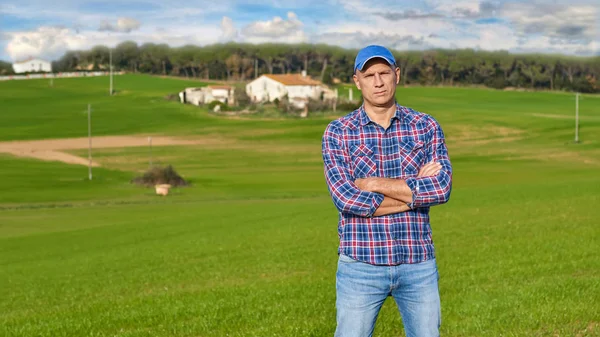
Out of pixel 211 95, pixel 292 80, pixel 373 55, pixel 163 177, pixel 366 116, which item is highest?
pixel 373 55

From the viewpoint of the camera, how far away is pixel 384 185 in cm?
528

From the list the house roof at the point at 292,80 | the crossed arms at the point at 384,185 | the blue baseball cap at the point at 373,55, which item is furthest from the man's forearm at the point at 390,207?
the house roof at the point at 292,80

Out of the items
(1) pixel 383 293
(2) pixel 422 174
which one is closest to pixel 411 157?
(2) pixel 422 174

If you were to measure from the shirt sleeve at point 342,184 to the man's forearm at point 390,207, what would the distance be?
0.04 meters

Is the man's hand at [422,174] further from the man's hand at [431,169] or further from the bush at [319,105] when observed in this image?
the bush at [319,105]

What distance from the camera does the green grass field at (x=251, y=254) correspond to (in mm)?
9133

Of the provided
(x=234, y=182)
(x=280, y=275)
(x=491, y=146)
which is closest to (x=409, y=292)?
(x=280, y=275)

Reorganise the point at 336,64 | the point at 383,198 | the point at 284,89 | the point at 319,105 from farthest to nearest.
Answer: the point at 336,64 → the point at 284,89 → the point at 319,105 → the point at 383,198

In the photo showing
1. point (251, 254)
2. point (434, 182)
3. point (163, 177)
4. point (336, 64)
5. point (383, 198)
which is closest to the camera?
point (383, 198)

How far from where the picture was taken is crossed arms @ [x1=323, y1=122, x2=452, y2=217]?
525cm

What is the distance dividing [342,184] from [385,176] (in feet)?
0.93

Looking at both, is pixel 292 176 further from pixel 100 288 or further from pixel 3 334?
pixel 3 334

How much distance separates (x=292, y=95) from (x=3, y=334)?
108164 mm

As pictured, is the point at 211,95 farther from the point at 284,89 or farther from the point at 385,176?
the point at 385,176
